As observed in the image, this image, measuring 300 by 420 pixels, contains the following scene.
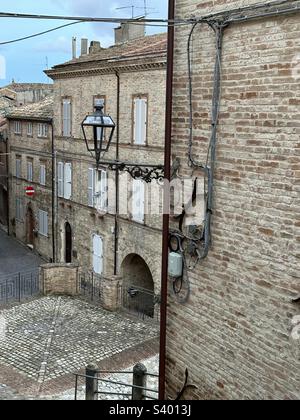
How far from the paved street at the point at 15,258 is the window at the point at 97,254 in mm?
5096

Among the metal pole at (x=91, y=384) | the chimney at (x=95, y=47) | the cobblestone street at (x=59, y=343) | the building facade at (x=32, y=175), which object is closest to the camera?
the metal pole at (x=91, y=384)

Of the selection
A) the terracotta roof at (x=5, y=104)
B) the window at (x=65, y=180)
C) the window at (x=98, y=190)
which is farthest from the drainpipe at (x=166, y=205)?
the terracotta roof at (x=5, y=104)

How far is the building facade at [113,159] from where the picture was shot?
18797 millimetres

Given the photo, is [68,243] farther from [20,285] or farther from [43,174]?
[43,174]

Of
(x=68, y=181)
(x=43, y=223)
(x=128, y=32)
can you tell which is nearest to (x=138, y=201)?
(x=68, y=181)

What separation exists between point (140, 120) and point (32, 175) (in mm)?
12176

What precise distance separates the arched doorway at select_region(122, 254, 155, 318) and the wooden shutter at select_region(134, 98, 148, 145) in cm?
498

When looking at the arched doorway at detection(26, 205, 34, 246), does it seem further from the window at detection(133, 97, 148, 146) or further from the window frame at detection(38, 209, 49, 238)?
the window at detection(133, 97, 148, 146)

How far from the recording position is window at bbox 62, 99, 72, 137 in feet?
79.8

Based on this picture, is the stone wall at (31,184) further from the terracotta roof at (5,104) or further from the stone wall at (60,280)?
the stone wall at (60,280)

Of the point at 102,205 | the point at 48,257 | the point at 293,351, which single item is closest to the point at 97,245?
the point at 102,205

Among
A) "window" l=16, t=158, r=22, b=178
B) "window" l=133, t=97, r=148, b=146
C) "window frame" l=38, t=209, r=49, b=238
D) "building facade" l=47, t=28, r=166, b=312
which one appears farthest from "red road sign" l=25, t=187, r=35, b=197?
"window" l=133, t=97, r=148, b=146

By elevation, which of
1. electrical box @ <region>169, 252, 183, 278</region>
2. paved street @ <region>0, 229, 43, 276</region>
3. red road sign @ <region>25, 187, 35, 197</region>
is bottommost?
paved street @ <region>0, 229, 43, 276</region>

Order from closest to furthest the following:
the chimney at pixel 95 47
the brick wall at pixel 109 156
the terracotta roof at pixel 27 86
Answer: the brick wall at pixel 109 156 → the chimney at pixel 95 47 → the terracotta roof at pixel 27 86
